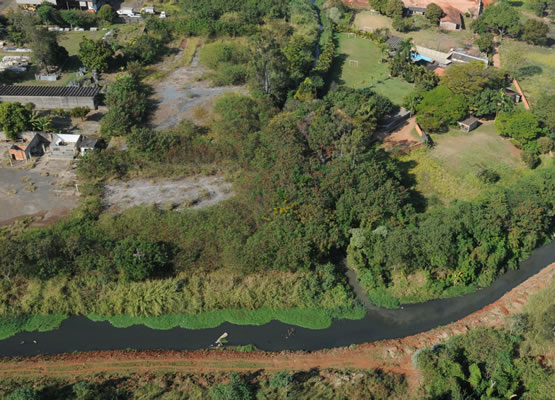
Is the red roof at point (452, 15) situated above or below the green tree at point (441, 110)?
above

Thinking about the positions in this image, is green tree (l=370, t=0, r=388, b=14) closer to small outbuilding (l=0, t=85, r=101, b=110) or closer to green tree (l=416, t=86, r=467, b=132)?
green tree (l=416, t=86, r=467, b=132)

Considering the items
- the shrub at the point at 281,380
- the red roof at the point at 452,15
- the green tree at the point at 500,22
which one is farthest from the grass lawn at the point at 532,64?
the shrub at the point at 281,380

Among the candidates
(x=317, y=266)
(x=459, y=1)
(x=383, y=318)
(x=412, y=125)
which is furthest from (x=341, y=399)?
(x=459, y=1)

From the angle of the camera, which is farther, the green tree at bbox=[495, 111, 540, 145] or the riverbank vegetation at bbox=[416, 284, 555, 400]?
the green tree at bbox=[495, 111, 540, 145]

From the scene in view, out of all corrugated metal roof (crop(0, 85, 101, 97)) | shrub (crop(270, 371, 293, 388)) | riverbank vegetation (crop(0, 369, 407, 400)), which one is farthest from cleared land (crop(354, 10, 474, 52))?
shrub (crop(270, 371, 293, 388))

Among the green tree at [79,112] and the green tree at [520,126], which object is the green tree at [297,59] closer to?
the green tree at [520,126]

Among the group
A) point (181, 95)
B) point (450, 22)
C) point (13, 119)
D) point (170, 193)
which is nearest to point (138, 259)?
point (170, 193)
